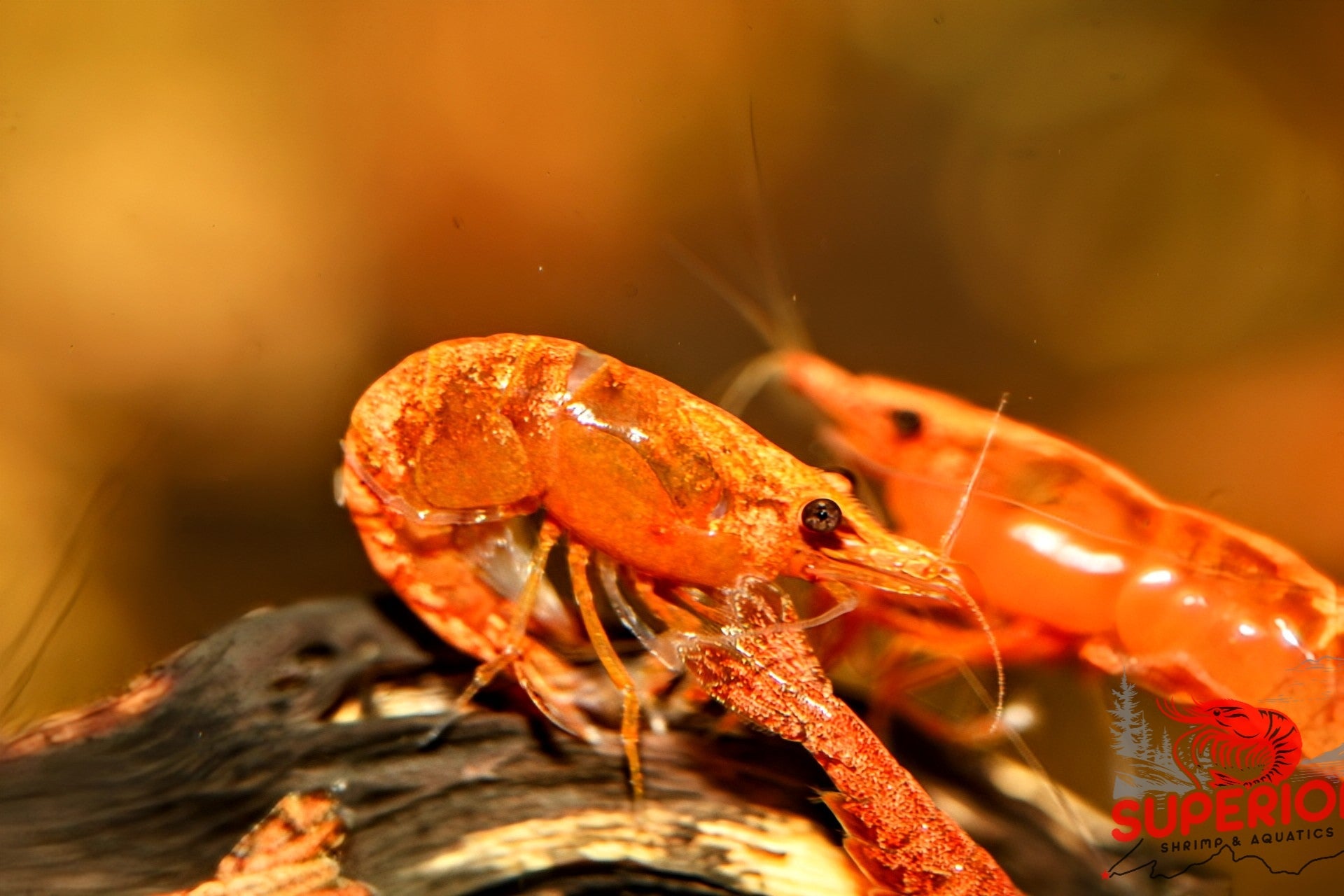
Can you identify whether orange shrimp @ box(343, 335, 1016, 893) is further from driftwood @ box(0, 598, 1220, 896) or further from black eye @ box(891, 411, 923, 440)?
black eye @ box(891, 411, 923, 440)

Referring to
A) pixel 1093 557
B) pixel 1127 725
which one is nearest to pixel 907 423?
pixel 1093 557

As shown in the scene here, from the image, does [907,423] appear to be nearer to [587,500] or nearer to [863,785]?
[587,500]

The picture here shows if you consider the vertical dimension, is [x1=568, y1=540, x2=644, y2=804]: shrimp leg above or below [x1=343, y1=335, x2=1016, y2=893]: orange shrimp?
below

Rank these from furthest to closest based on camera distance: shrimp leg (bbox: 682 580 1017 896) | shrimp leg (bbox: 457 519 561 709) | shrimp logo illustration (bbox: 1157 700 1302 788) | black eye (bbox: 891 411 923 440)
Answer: black eye (bbox: 891 411 923 440) < shrimp leg (bbox: 457 519 561 709) < shrimp logo illustration (bbox: 1157 700 1302 788) < shrimp leg (bbox: 682 580 1017 896)

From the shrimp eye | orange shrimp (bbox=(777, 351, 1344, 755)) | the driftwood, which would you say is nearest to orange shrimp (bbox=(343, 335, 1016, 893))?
the shrimp eye

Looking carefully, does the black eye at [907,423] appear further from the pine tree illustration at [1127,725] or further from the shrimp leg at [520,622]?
the shrimp leg at [520,622]

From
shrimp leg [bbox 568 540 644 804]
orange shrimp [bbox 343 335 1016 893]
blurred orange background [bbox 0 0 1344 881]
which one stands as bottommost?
shrimp leg [bbox 568 540 644 804]

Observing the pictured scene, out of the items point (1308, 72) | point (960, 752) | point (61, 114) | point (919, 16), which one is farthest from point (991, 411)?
point (61, 114)
